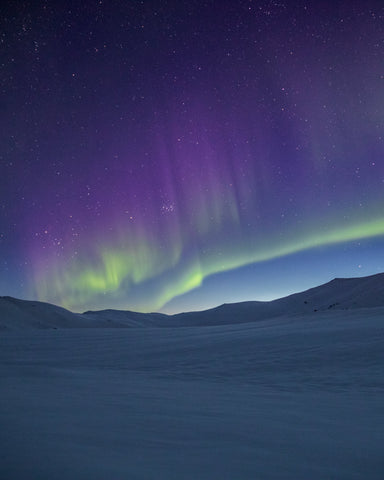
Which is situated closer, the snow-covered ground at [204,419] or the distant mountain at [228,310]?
the snow-covered ground at [204,419]

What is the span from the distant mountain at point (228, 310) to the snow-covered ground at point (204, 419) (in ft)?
91.1

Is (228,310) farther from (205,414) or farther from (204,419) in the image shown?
(204,419)

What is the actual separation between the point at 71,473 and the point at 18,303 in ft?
172

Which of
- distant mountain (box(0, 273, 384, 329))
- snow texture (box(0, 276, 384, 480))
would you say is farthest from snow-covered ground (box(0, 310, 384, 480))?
distant mountain (box(0, 273, 384, 329))

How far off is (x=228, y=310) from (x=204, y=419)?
196 ft

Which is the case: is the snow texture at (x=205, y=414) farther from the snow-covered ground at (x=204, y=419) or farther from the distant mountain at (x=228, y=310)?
the distant mountain at (x=228, y=310)

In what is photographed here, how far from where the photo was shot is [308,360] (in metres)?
6.36

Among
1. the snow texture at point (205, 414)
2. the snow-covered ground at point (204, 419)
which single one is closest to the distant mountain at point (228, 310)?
the snow texture at point (205, 414)

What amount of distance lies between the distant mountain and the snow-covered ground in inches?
1093

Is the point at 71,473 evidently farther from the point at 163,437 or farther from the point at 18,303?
the point at 18,303

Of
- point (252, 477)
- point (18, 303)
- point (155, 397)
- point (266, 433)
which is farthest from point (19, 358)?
point (18, 303)

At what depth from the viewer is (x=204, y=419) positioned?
2.83m

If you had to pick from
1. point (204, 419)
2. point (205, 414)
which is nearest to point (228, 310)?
point (205, 414)

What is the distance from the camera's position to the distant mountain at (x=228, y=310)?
1433 inches
